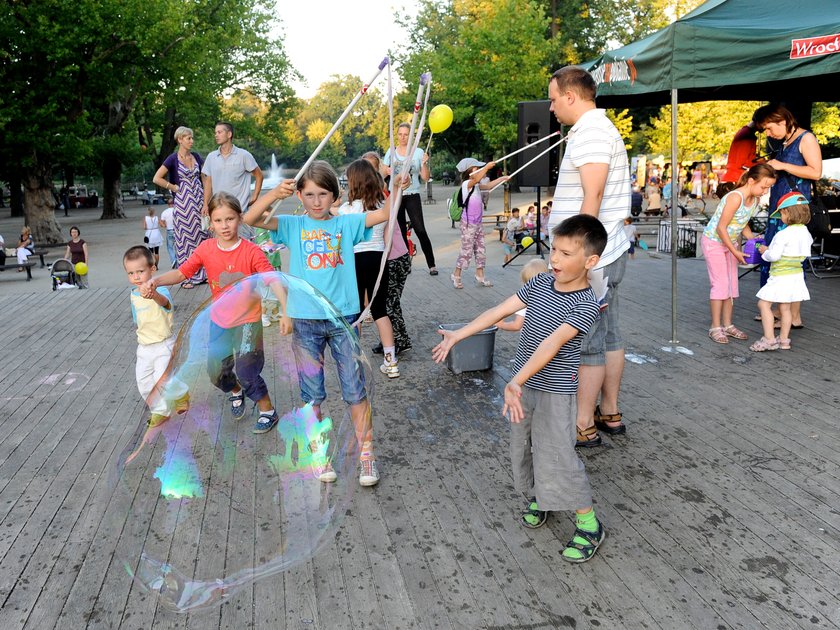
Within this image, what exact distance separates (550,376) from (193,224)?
22.3 feet

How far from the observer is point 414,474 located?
3752 millimetres

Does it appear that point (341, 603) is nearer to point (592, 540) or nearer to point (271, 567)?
point (271, 567)

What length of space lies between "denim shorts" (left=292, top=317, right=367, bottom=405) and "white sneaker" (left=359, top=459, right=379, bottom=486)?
0.61 meters

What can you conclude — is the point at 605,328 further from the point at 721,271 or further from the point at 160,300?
the point at 721,271

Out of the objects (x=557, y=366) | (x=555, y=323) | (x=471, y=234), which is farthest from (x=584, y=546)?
(x=471, y=234)

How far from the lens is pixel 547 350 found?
2.76 metres

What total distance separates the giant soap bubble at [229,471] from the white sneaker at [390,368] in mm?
2342

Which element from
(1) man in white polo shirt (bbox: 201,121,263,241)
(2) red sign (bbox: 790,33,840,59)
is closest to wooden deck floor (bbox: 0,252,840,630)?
(2) red sign (bbox: 790,33,840,59)

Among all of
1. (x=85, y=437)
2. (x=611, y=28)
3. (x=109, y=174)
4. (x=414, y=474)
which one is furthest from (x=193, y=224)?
(x=611, y=28)

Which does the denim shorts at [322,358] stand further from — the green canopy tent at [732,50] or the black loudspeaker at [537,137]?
the black loudspeaker at [537,137]

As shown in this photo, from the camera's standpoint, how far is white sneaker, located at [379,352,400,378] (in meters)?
5.40

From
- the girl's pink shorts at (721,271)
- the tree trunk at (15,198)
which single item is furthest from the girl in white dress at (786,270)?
the tree trunk at (15,198)

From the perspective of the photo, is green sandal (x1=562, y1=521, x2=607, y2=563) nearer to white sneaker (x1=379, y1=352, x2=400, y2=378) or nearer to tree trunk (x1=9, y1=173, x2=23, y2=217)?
white sneaker (x1=379, y1=352, x2=400, y2=378)

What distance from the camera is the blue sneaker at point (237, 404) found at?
275 centimetres
